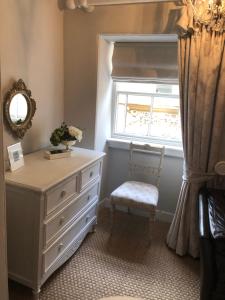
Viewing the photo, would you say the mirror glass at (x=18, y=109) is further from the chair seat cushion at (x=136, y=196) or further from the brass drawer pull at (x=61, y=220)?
the chair seat cushion at (x=136, y=196)

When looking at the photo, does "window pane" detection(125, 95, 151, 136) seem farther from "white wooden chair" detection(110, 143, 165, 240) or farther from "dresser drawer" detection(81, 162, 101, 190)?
"dresser drawer" detection(81, 162, 101, 190)

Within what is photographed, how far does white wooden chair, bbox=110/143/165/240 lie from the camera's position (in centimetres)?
260

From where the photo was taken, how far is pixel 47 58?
2568mm

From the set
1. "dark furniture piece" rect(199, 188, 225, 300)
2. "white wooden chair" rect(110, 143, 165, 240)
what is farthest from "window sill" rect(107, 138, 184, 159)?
"dark furniture piece" rect(199, 188, 225, 300)

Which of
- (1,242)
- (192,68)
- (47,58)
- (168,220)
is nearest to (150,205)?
(168,220)

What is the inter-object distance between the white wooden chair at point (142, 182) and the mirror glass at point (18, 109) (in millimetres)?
1122

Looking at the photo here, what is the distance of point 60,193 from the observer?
1983 millimetres

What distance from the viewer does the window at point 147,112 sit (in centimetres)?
307

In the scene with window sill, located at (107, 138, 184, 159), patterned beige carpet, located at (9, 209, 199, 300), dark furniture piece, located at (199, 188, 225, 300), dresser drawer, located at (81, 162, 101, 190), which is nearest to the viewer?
dark furniture piece, located at (199, 188, 225, 300)

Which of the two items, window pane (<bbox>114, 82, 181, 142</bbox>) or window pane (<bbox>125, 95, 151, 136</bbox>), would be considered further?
window pane (<bbox>125, 95, 151, 136</bbox>)

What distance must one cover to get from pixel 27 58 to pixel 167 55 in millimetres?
1402

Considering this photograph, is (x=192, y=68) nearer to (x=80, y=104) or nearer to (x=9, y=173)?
(x=80, y=104)

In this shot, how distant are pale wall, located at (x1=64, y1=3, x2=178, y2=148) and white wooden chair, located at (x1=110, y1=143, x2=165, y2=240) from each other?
1.86ft

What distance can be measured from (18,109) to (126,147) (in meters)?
1.35
